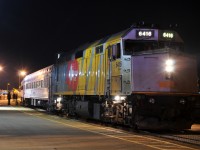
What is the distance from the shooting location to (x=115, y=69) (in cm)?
1850

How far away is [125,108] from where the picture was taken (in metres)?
17.5

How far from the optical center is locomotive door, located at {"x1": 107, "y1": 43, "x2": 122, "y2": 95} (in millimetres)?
18047

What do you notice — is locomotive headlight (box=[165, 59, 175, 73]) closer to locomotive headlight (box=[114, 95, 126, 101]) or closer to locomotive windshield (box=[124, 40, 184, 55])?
locomotive windshield (box=[124, 40, 184, 55])

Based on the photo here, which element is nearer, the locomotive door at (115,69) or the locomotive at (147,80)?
the locomotive at (147,80)

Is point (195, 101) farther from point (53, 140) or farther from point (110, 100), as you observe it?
point (53, 140)

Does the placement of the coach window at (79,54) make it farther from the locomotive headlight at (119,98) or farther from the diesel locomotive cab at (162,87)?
the diesel locomotive cab at (162,87)

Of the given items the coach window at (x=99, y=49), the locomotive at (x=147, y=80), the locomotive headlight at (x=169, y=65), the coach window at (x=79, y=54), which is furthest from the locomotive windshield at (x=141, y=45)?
the coach window at (x=79, y=54)

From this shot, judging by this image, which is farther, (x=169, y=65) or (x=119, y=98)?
(x=119, y=98)

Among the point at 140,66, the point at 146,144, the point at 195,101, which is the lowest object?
the point at 146,144

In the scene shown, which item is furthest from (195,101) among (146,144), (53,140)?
(53,140)

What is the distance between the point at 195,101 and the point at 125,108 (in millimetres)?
2948

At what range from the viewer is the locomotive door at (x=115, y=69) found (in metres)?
18.0

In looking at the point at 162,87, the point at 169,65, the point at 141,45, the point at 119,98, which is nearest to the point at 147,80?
the point at 162,87

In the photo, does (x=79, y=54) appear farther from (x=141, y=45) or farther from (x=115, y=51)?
(x=141, y=45)
